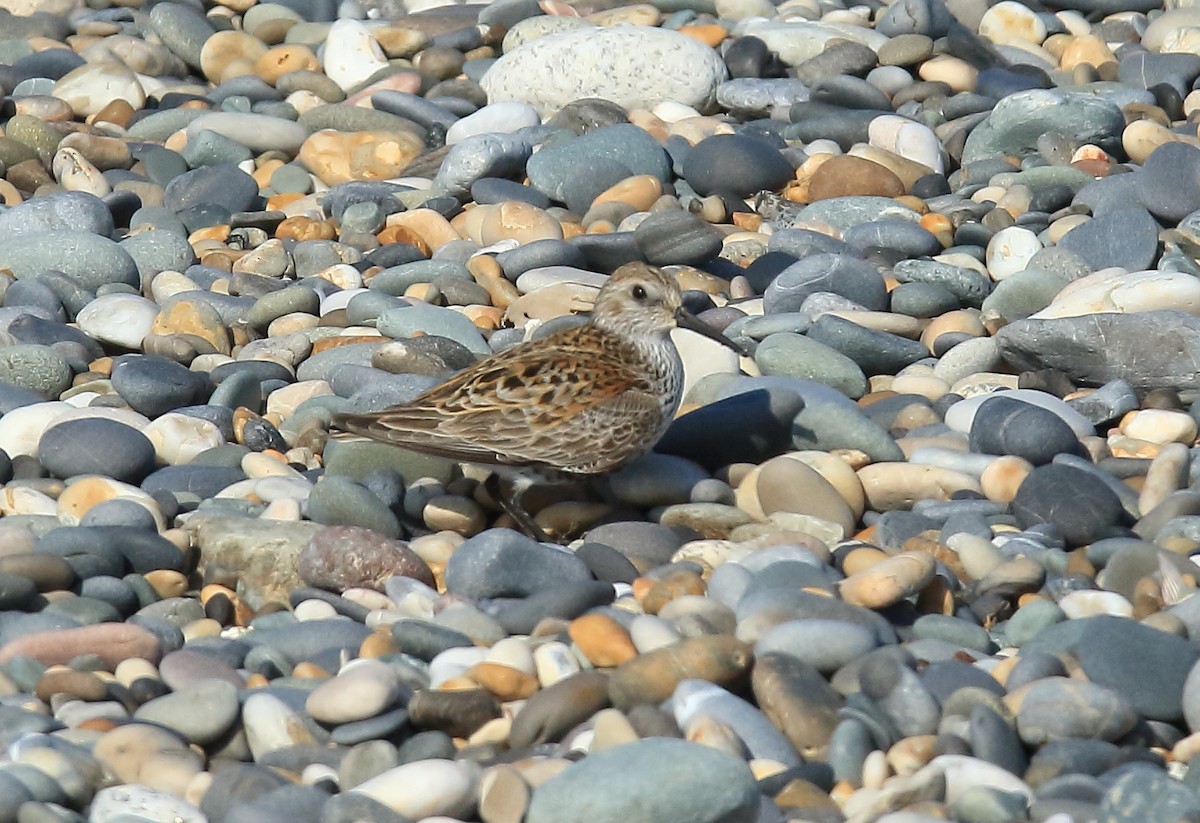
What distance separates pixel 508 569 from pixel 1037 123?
6.30 meters

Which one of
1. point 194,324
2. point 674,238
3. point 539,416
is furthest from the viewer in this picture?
point 674,238

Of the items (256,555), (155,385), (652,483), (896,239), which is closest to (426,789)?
(256,555)

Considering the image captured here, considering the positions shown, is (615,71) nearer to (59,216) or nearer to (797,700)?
(59,216)

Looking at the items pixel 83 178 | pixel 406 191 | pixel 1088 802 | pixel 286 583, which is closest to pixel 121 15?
pixel 83 178

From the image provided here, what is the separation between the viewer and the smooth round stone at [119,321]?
28.3 ft

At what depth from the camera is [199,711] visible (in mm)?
5020

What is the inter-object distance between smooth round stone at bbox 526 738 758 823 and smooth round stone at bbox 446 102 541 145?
750cm

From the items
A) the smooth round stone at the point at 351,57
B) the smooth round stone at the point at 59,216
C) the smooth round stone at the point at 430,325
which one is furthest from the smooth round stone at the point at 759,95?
the smooth round stone at the point at 59,216

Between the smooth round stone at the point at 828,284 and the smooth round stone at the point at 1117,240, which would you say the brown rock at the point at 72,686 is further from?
the smooth round stone at the point at 1117,240

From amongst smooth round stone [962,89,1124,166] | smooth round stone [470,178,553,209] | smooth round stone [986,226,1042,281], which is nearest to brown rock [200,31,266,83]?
smooth round stone [470,178,553,209]

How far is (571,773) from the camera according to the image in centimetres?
450

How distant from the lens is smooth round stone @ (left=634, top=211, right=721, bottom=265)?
905cm

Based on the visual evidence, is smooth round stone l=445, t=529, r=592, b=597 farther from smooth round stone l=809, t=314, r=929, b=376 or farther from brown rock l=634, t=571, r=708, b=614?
smooth round stone l=809, t=314, r=929, b=376

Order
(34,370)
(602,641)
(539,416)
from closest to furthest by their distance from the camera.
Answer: (602,641) < (539,416) < (34,370)
